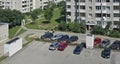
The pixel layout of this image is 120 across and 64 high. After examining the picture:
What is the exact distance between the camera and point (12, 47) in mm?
46656

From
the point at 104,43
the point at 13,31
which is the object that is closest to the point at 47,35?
the point at 13,31

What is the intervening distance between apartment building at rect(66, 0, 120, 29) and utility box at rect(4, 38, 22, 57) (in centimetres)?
1817

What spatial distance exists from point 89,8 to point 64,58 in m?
20.0

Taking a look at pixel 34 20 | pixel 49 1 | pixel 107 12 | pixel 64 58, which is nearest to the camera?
pixel 64 58

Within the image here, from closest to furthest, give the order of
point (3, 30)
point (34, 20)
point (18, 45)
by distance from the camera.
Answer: point (18, 45) → point (3, 30) → point (34, 20)

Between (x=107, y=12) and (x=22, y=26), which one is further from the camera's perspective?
(x=22, y=26)

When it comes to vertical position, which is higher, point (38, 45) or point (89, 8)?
point (89, 8)

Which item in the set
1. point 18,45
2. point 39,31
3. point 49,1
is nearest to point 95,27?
point 39,31

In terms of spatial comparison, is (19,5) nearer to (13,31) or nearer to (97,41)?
(13,31)

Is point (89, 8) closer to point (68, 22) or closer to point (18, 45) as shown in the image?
point (68, 22)

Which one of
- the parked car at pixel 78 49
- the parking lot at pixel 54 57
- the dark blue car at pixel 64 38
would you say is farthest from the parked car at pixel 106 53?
the dark blue car at pixel 64 38

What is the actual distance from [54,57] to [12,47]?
22.3 feet

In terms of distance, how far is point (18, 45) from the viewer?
48.5 metres

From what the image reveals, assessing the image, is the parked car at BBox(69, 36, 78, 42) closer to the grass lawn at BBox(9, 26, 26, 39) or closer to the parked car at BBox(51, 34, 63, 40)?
the parked car at BBox(51, 34, 63, 40)
